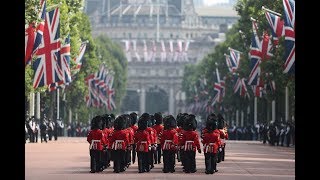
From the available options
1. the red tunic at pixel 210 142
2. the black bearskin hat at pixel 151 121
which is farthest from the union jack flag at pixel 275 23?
the red tunic at pixel 210 142

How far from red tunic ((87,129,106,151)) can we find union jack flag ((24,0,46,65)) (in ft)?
72.8

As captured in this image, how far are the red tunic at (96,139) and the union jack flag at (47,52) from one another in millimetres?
27656

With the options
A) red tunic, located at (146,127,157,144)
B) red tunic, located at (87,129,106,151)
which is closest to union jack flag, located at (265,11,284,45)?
red tunic, located at (146,127,157,144)

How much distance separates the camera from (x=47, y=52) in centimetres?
7638

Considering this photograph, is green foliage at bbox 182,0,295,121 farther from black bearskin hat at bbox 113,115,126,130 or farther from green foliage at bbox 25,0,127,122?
black bearskin hat at bbox 113,115,126,130

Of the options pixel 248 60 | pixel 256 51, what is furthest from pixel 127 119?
pixel 248 60

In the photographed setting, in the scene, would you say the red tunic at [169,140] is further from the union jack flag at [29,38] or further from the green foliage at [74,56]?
the green foliage at [74,56]

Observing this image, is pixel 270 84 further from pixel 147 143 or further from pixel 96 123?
pixel 96 123

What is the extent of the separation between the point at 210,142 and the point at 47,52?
29.3m

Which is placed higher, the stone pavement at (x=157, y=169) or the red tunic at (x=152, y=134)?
the red tunic at (x=152, y=134)

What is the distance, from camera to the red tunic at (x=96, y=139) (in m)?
48.3

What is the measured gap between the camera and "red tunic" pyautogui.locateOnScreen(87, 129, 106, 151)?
48281mm

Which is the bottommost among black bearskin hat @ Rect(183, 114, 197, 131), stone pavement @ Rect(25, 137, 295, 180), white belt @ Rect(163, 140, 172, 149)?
stone pavement @ Rect(25, 137, 295, 180)
